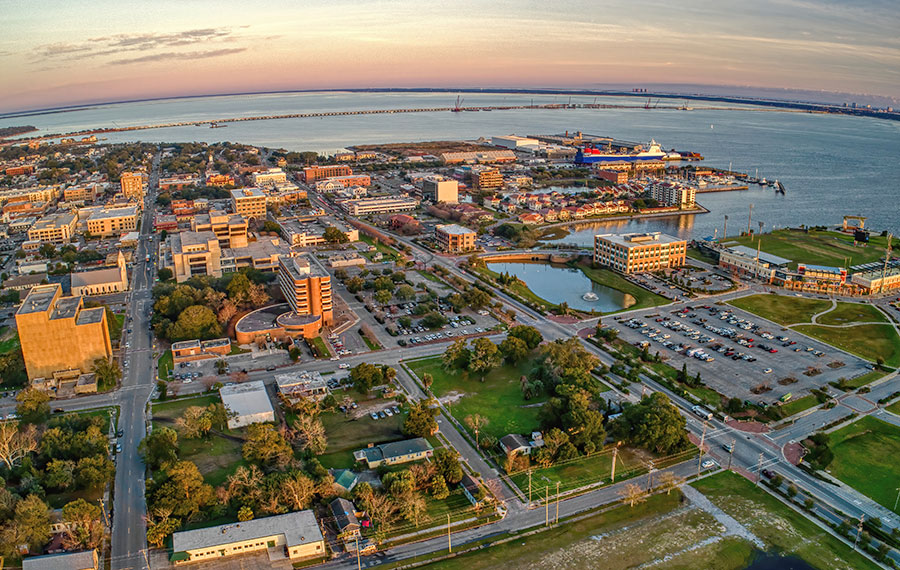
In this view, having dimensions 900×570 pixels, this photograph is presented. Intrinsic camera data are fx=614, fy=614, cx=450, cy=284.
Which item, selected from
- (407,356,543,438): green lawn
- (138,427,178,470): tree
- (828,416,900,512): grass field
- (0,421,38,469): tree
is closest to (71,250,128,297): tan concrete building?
(0,421,38,469): tree

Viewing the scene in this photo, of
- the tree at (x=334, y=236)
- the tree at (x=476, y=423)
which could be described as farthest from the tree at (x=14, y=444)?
the tree at (x=334, y=236)

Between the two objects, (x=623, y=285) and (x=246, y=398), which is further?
(x=623, y=285)

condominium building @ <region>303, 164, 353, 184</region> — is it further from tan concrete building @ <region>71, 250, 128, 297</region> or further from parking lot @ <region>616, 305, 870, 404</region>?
parking lot @ <region>616, 305, 870, 404</region>

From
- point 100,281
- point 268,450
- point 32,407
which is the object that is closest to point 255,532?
point 268,450

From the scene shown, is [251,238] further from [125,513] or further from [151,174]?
[151,174]

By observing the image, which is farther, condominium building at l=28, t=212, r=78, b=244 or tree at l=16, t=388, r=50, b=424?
condominium building at l=28, t=212, r=78, b=244

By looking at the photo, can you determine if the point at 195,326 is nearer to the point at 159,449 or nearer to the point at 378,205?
the point at 159,449
